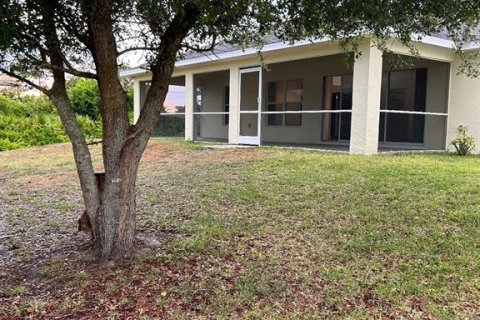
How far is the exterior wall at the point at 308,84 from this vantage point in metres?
14.9

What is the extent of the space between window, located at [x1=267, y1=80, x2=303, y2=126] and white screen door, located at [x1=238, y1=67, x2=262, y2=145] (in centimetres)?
59

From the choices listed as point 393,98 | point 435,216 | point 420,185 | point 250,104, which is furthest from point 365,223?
point 250,104

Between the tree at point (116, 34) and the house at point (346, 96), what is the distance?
210 inches

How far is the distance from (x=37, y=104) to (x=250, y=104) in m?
9.97

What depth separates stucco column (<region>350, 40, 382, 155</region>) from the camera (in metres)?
10.7

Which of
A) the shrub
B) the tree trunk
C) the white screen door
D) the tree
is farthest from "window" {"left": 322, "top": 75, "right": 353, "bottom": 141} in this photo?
the tree trunk

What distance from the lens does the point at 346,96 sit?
47.5 ft

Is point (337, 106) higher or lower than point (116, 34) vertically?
lower

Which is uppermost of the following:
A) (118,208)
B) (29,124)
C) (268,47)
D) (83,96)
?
(268,47)

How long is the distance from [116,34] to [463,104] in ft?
35.0

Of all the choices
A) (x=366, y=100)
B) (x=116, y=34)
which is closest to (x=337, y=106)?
(x=366, y=100)

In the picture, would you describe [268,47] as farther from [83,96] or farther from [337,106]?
[83,96]

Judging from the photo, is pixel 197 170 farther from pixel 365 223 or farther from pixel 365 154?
pixel 365 223

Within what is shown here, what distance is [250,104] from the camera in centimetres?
1761
